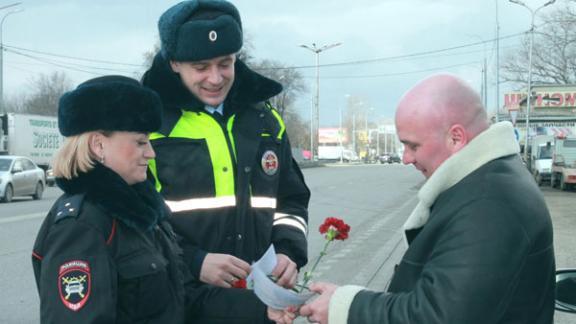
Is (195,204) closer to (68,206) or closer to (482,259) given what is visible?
(68,206)

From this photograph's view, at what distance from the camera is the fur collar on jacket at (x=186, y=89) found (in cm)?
299

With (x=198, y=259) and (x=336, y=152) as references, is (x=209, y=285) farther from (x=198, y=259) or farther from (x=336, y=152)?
(x=336, y=152)

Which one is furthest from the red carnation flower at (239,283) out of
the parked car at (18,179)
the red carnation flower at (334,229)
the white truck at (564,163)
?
the white truck at (564,163)

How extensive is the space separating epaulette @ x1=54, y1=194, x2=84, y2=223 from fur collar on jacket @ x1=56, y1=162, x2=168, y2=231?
30 millimetres

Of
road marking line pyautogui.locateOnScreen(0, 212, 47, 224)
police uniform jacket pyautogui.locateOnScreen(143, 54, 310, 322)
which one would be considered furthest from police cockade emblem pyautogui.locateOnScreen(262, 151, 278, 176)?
road marking line pyautogui.locateOnScreen(0, 212, 47, 224)

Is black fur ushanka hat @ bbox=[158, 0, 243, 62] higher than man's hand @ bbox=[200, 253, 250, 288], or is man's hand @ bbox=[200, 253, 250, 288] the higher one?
black fur ushanka hat @ bbox=[158, 0, 243, 62]

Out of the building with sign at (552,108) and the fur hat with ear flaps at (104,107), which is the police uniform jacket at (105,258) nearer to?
the fur hat with ear flaps at (104,107)

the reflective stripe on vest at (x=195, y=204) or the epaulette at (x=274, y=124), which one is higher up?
the epaulette at (x=274, y=124)

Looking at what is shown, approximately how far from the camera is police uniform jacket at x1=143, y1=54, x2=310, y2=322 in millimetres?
2910

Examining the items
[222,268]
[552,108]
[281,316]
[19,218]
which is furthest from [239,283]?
[552,108]

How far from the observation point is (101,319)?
7.34 feet

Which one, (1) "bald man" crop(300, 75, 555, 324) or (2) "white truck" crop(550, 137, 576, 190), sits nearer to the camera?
(1) "bald man" crop(300, 75, 555, 324)

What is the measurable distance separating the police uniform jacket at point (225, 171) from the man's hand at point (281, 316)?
30 cm

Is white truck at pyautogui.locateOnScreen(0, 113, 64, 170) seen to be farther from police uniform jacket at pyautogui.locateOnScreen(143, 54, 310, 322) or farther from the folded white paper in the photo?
the folded white paper
